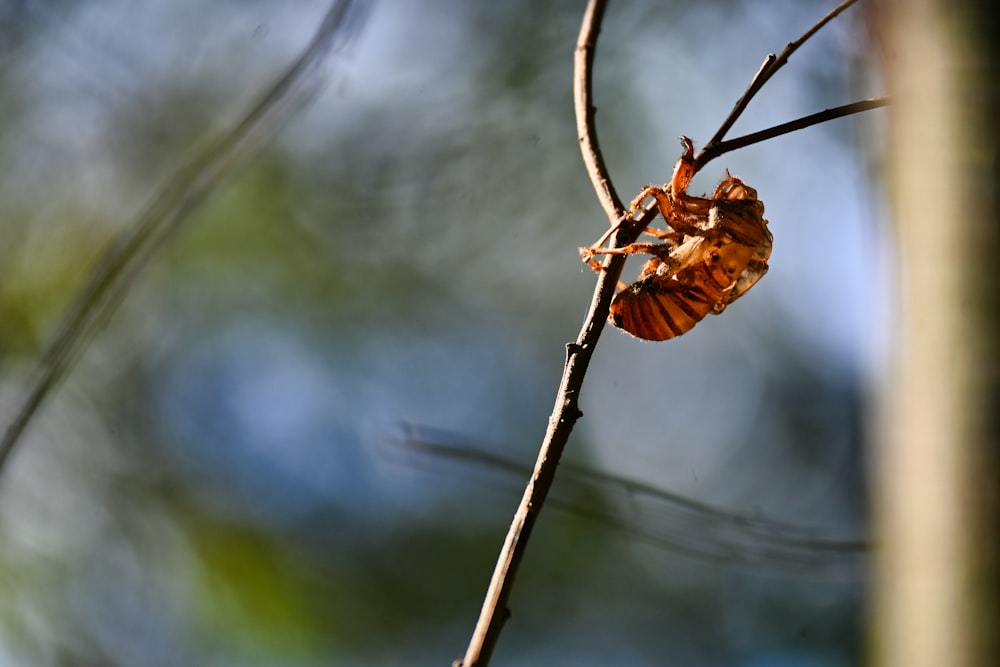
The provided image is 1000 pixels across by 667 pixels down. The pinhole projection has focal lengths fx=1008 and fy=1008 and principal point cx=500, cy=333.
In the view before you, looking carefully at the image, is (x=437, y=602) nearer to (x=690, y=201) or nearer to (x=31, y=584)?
(x=31, y=584)

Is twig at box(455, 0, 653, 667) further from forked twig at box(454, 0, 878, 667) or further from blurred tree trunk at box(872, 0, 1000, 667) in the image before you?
blurred tree trunk at box(872, 0, 1000, 667)

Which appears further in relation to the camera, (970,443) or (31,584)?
(31,584)

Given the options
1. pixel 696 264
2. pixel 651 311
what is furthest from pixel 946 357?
pixel 696 264

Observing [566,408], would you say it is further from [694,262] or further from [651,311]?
[694,262]

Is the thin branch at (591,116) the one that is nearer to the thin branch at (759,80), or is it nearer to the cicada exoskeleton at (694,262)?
the thin branch at (759,80)

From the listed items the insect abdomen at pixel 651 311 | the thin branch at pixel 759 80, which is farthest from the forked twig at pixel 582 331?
the insect abdomen at pixel 651 311

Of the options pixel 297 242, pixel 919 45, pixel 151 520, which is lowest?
pixel 919 45

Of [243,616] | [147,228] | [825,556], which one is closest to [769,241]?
[825,556]

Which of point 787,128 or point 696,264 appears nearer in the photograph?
point 787,128
